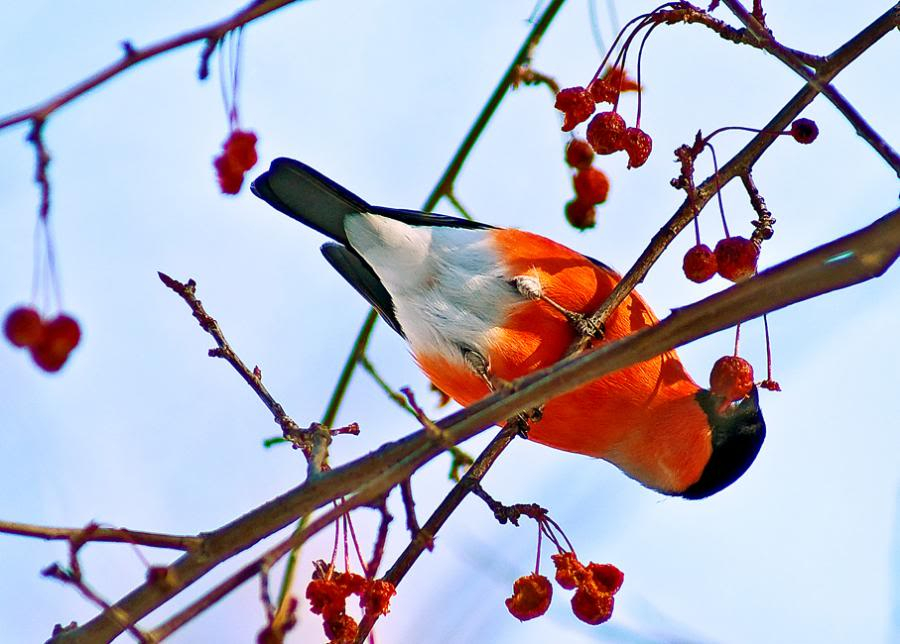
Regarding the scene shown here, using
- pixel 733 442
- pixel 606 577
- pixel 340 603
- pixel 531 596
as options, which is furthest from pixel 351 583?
pixel 733 442

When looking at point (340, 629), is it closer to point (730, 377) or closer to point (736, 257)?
point (730, 377)

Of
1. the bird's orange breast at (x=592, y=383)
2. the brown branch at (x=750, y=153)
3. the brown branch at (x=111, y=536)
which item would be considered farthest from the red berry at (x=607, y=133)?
the brown branch at (x=111, y=536)

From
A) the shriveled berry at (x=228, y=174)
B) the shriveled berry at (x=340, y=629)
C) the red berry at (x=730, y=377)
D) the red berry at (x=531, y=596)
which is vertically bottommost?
the shriveled berry at (x=340, y=629)

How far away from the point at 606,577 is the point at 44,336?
1115mm

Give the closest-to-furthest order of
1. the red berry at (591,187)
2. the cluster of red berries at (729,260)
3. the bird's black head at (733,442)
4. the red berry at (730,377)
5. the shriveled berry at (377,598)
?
the shriveled berry at (377,598) < the red berry at (730,377) < the cluster of red berries at (729,260) < the red berry at (591,187) < the bird's black head at (733,442)

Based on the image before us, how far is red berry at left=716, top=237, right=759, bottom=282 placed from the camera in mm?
1812

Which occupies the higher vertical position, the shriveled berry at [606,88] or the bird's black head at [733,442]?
the bird's black head at [733,442]

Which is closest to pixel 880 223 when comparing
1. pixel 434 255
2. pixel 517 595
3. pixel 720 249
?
pixel 720 249

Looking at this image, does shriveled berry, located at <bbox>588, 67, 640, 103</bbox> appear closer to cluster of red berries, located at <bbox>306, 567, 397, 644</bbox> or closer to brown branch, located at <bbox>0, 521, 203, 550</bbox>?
cluster of red berries, located at <bbox>306, 567, 397, 644</bbox>

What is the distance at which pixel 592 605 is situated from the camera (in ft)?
6.02

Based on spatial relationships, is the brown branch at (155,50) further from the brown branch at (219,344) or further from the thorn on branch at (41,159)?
the brown branch at (219,344)

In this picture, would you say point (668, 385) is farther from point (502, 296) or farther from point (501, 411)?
point (501, 411)

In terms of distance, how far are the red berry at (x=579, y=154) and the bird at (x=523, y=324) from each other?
374mm

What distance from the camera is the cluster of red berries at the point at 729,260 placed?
5.95 ft
